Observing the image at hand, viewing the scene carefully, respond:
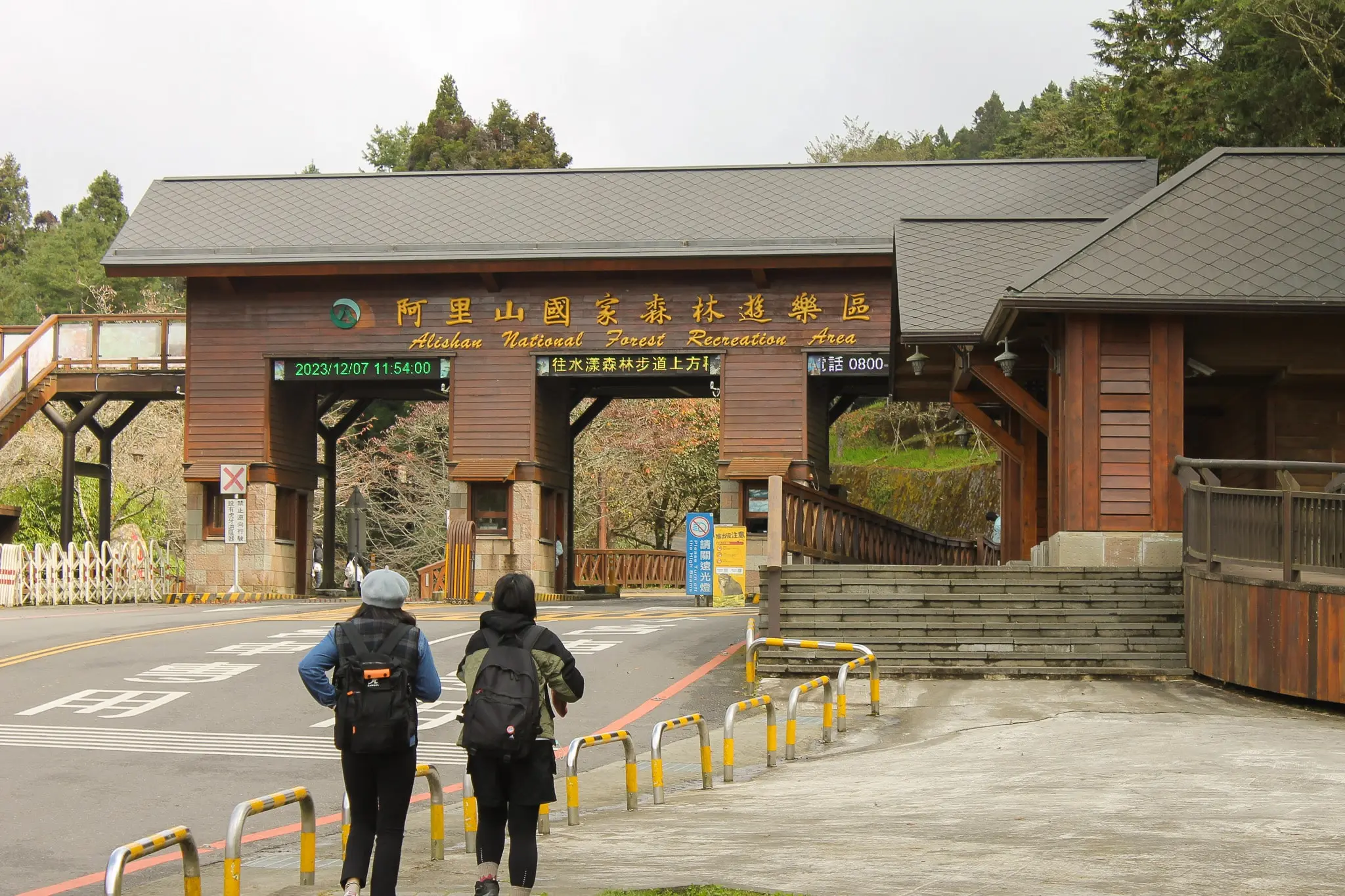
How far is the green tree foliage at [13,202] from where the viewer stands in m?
105

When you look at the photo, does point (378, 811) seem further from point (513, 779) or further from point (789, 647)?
point (789, 647)

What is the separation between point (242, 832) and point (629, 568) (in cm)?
4247

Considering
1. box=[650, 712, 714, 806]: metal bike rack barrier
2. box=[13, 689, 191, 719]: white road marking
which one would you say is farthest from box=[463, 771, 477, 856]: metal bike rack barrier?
box=[13, 689, 191, 719]: white road marking

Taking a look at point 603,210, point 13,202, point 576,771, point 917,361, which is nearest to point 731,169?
point 603,210

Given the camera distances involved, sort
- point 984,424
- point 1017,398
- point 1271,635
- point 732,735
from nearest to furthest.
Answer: point 732,735 < point 1271,635 < point 1017,398 < point 984,424

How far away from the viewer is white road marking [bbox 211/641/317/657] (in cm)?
2038

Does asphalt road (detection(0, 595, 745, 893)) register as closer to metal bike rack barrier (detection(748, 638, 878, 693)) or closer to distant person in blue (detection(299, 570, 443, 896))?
metal bike rack barrier (detection(748, 638, 878, 693))

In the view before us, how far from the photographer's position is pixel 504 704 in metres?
7.58

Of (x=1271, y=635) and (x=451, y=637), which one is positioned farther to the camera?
(x=451, y=637)

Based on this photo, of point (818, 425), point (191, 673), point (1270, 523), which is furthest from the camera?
point (818, 425)

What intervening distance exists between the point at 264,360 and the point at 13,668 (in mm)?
19907

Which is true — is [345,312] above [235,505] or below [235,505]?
above

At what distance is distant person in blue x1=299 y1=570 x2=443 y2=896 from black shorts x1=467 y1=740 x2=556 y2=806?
335mm

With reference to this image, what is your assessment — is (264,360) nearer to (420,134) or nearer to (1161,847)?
(1161,847)
